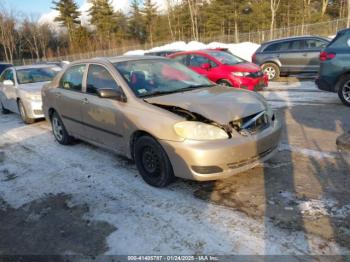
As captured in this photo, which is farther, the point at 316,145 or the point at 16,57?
the point at 16,57

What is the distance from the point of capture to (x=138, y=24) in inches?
2574

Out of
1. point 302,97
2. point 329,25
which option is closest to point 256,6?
point 329,25

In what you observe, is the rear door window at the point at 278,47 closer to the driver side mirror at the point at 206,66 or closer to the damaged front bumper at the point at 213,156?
the driver side mirror at the point at 206,66

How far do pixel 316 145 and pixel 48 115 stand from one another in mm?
4892

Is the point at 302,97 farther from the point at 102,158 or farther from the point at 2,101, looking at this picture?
the point at 2,101

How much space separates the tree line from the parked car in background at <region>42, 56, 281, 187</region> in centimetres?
4412

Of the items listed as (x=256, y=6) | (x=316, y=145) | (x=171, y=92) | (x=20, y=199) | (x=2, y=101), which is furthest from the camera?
(x=256, y=6)

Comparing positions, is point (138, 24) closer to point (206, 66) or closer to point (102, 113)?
point (206, 66)

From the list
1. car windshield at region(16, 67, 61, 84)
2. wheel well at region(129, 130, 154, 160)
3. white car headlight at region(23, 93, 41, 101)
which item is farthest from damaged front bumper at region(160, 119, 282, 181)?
car windshield at region(16, 67, 61, 84)

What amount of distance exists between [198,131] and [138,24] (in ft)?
215

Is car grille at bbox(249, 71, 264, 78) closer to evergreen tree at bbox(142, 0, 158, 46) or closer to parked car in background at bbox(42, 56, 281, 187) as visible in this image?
parked car in background at bbox(42, 56, 281, 187)

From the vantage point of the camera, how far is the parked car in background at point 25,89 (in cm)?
841

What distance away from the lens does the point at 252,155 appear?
3844 mm

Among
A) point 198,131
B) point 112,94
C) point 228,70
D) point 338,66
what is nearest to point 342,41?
point 338,66
